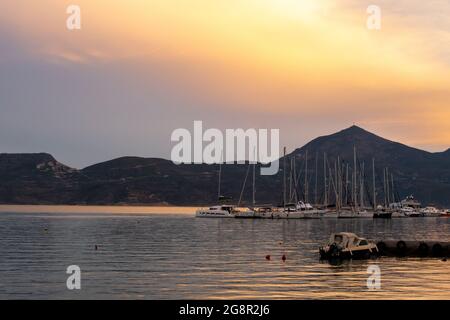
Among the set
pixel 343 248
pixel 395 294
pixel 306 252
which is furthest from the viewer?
pixel 306 252

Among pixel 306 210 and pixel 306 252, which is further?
pixel 306 210

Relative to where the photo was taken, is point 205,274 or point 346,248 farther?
point 346,248

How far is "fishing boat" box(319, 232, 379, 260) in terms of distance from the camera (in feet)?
215

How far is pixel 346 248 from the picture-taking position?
218 feet

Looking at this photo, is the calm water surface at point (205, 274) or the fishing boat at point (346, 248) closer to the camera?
the calm water surface at point (205, 274)

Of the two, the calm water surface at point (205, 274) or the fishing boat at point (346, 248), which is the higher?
the fishing boat at point (346, 248)

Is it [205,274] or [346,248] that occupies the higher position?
[346,248]

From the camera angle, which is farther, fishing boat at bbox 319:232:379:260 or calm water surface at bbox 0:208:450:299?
fishing boat at bbox 319:232:379:260

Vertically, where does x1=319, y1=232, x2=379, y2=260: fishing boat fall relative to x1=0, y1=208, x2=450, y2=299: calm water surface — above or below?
above

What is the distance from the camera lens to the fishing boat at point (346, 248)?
65.6m
